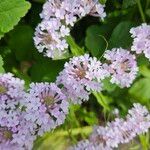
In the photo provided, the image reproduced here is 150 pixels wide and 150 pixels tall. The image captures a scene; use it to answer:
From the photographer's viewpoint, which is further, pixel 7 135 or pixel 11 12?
pixel 11 12

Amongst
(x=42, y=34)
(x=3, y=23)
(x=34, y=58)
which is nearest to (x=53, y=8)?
(x=42, y=34)

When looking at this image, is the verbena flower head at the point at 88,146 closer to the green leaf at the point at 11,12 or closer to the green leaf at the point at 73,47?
the green leaf at the point at 73,47

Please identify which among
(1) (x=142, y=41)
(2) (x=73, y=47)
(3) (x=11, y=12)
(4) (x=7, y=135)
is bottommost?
(4) (x=7, y=135)

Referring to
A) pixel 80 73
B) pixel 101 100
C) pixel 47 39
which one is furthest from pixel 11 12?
pixel 101 100

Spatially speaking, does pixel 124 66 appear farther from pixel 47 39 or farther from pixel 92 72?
pixel 47 39

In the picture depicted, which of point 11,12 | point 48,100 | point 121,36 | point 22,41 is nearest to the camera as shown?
point 48,100

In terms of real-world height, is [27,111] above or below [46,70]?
below
